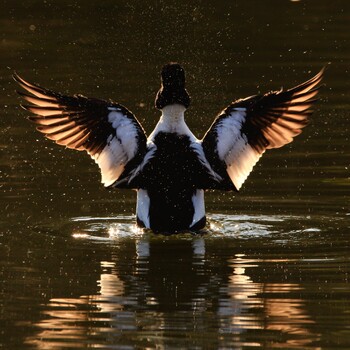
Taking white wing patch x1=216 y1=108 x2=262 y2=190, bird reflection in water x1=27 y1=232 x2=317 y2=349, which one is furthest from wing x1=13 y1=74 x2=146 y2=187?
bird reflection in water x1=27 y1=232 x2=317 y2=349

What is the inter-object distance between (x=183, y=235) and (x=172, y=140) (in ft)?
2.59

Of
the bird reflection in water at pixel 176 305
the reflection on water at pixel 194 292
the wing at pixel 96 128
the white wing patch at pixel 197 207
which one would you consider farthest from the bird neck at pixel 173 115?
the bird reflection in water at pixel 176 305

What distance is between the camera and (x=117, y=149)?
475 inches

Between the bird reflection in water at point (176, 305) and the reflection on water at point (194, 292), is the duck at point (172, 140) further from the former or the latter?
the bird reflection in water at point (176, 305)

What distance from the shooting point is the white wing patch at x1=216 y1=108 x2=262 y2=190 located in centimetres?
1193

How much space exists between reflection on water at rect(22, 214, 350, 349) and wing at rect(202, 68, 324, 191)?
0.49 metres

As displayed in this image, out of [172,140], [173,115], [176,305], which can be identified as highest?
[173,115]

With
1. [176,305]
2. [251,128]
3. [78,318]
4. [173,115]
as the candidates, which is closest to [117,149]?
[173,115]

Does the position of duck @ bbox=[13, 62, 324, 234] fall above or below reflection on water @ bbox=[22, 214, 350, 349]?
above

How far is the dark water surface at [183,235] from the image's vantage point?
8.98 metres

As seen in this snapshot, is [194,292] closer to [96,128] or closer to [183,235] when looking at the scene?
[183,235]

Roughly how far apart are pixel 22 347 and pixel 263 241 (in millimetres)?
3355

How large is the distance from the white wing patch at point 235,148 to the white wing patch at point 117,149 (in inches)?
28.1

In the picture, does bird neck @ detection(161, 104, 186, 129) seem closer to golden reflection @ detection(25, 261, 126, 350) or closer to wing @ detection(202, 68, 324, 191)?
wing @ detection(202, 68, 324, 191)
